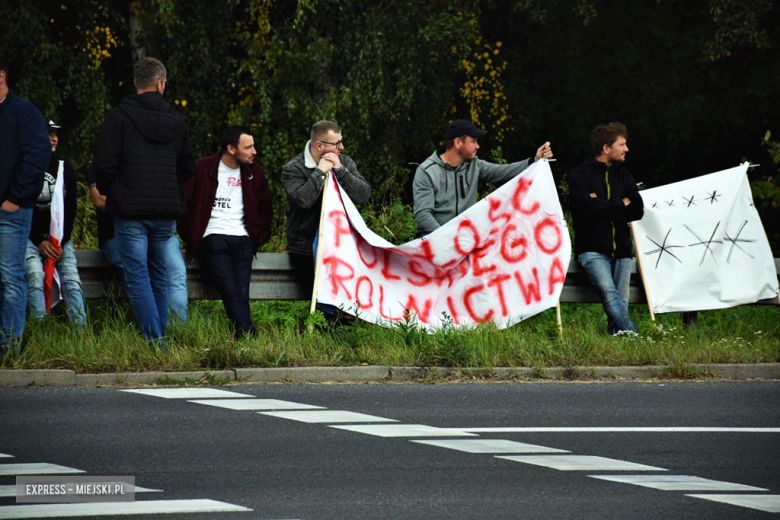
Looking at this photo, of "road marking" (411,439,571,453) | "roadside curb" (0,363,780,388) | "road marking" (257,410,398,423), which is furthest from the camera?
"roadside curb" (0,363,780,388)

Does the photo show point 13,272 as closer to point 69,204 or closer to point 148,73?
point 69,204

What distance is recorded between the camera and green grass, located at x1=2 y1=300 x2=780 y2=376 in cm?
919

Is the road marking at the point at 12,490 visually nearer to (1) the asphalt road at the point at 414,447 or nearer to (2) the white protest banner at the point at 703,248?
(1) the asphalt road at the point at 414,447

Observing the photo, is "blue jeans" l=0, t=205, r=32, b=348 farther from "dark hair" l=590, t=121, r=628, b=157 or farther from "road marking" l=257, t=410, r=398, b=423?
"dark hair" l=590, t=121, r=628, b=157

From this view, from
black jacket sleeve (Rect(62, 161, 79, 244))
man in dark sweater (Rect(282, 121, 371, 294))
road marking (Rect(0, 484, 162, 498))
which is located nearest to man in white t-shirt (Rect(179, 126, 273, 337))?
man in dark sweater (Rect(282, 121, 371, 294))

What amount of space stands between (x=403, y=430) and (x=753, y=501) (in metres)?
2.12

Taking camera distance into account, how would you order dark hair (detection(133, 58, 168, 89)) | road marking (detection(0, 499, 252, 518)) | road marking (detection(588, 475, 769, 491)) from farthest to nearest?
dark hair (detection(133, 58, 168, 89)) → road marking (detection(588, 475, 769, 491)) → road marking (detection(0, 499, 252, 518))

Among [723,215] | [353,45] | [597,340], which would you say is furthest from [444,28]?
[597,340]

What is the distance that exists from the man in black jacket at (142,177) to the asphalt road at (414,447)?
4.06 feet

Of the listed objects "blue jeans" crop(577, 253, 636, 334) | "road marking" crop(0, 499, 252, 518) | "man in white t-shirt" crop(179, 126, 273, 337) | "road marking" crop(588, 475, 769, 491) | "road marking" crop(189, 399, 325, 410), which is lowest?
"road marking" crop(588, 475, 769, 491)

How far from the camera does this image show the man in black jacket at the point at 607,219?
1075 centimetres

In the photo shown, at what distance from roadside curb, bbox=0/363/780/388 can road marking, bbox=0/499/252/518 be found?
341 centimetres

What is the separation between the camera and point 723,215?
1132 centimetres

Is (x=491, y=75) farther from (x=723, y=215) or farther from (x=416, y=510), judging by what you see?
(x=416, y=510)
